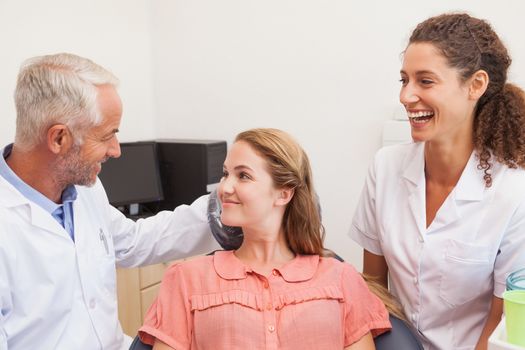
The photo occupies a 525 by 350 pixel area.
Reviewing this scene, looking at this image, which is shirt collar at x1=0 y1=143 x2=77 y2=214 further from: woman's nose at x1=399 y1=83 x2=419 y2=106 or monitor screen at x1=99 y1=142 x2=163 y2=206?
monitor screen at x1=99 y1=142 x2=163 y2=206

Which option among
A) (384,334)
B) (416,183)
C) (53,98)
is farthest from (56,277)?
(416,183)

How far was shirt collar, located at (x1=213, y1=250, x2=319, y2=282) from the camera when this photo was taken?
1.34 meters

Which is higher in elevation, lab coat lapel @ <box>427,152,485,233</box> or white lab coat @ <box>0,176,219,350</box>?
lab coat lapel @ <box>427,152,485,233</box>

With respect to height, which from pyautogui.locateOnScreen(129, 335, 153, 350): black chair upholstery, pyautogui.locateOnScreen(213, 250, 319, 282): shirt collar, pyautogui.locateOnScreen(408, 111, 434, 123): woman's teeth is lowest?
pyautogui.locateOnScreen(129, 335, 153, 350): black chair upholstery

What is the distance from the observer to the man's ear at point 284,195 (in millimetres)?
1423

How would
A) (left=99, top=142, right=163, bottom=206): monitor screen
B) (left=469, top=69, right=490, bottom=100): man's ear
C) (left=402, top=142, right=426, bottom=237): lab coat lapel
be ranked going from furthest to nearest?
1. (left=99, top=142, right=163, bottom=206): monitor screen
2. (left=402, top=142, right=426, bottom=237): lab coat lapel
3. (left=469, top=69, right=490, bottom=100): man's ear

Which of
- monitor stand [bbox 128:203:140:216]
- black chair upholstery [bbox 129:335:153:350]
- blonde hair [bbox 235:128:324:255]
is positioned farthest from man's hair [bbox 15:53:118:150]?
monitor stand [bbox 128:203:140:216]

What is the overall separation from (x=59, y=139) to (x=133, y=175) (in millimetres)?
1397

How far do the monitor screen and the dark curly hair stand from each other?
1.68 metres

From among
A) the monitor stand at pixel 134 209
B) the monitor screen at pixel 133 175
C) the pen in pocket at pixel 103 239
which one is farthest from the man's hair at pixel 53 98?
the monitor stand at pixel 134 209

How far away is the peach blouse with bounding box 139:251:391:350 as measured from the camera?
4.09ft

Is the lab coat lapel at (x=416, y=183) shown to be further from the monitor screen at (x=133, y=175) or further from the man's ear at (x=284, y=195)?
the monitor screen at (x=133, y=175)

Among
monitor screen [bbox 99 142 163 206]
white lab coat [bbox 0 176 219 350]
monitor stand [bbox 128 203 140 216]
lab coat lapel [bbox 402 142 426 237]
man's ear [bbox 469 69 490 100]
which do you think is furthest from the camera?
monitor stand [bbox 128 203 140 216]

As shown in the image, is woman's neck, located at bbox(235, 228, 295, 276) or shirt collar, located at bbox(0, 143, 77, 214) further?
woman's neck, located at bbox(235, 228, 295, 276)
